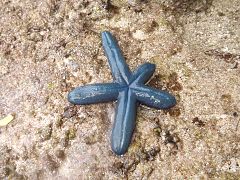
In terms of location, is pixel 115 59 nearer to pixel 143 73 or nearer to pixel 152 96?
pixel 143 73

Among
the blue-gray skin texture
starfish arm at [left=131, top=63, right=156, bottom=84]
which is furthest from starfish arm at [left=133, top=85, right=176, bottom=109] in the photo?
starfish arm at [left=131, top=63, right=156, bottom=84]

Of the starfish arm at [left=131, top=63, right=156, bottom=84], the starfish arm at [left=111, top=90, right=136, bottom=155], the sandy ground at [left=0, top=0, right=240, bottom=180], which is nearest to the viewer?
the starfish arm at [left=111, top=90, right=136, bottom=155]

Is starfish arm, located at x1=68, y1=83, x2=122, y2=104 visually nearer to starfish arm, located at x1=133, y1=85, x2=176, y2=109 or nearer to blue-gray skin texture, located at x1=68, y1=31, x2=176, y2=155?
blue-gray skin texture, located at x1=68, y1=31, x2=176, y2=155

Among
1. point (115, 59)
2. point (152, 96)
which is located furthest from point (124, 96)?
point (115, 59)

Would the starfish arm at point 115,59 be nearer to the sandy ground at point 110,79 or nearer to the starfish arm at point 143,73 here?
the starfish arm at point 143,73

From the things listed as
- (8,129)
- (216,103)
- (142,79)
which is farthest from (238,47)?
(8,129)

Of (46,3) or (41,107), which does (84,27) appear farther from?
(41,107)
